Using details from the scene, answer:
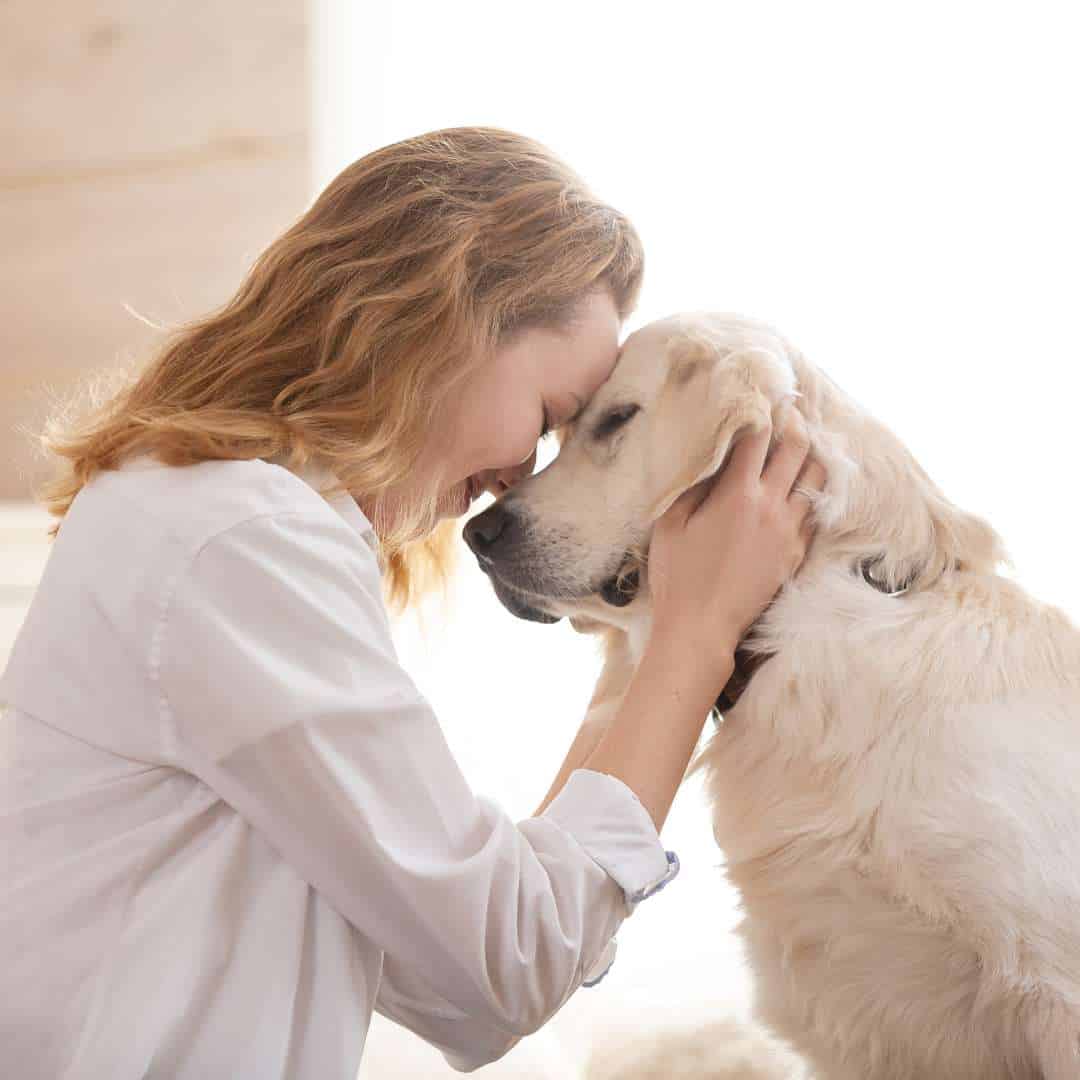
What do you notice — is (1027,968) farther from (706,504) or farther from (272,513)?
(272,513)

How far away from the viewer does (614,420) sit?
1186mm

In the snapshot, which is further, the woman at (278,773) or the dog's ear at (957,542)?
the dog's ear at (957,542)

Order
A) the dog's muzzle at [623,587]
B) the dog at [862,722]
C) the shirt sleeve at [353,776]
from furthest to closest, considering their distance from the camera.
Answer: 1. the dog's muzzle at [623,587]
2. the dog at [862,722]
3. the shirt sleeve at [353,776]

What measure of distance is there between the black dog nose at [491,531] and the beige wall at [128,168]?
1.47 m

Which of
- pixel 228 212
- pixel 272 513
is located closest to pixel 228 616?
pixel 272 513

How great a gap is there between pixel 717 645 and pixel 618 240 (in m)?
0.44

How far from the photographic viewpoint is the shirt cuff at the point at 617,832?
908mm

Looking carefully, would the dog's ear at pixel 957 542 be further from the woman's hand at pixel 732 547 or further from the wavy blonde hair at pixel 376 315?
the wavy blonde hair at pixel 376 315

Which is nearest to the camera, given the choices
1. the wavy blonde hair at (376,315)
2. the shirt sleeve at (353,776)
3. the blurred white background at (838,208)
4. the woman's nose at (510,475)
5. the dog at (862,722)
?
the shirt sleeve at (353,776)

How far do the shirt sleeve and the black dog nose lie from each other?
0.32 metres

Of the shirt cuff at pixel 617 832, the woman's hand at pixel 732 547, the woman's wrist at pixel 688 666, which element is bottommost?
the shirt cuff at pixel 617 832

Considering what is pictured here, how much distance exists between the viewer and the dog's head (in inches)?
43.4

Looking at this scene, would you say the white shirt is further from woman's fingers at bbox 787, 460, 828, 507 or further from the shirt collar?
woman's fingers at bbox 787, 460, 828, 507

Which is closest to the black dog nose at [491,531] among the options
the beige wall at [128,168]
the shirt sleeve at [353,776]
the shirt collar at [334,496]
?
the shirt collar at [334,496]
